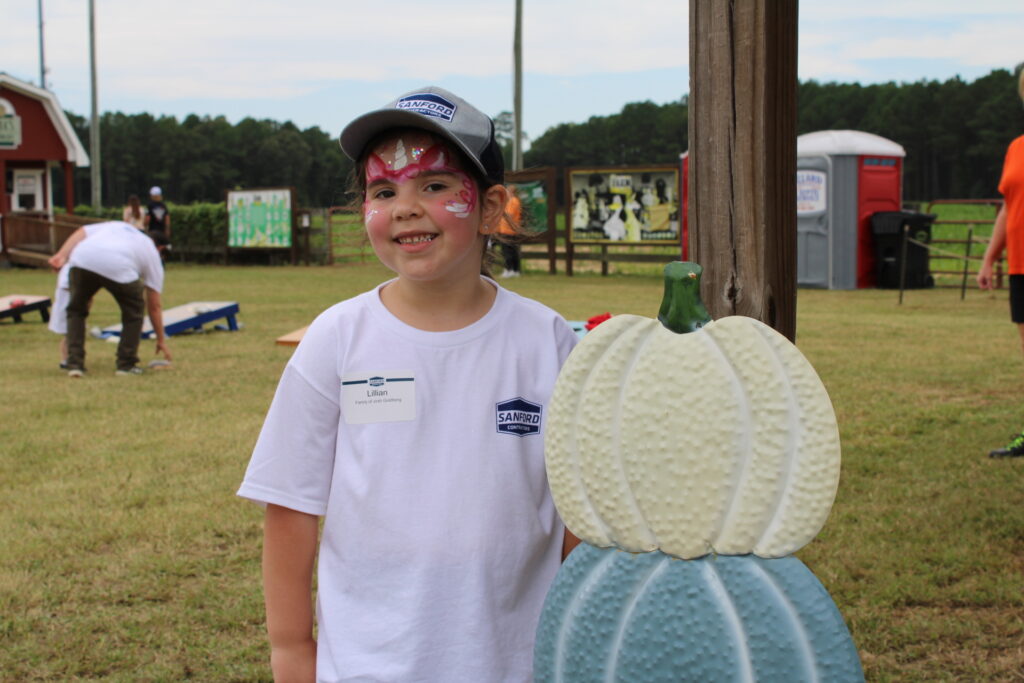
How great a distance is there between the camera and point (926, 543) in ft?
15.0

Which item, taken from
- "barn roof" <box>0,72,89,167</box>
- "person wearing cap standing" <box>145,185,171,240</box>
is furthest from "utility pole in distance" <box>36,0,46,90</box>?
"person wearing cap standing" <box>145,185,171,240</box>

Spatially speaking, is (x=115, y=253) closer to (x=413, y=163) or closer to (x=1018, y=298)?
(x=1018, y=298)

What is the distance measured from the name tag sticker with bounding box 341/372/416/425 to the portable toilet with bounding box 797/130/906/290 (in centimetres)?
1785

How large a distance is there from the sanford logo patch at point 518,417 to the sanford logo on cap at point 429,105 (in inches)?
19.9

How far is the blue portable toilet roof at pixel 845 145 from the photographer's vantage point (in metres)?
18.7

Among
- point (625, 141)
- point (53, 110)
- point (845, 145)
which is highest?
point (625, 141)

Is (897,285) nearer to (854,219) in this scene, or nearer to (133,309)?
(854,219)

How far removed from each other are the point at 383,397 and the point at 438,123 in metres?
0.48

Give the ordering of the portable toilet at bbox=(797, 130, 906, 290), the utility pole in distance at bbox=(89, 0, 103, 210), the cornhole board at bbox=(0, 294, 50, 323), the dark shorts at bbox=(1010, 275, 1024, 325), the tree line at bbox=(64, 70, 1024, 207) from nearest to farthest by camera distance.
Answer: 1. the dark shorts at bbox=(1010, 275, 1024, 325)
2. the cornhole board at bbox=(0, 294, 50, 323)
3. the portable toilet at bbox=(797, 130, 906, 290)
4. the utility pole in distance at bbox=(89, 0, 103, 210)
5. the tree line at bbox=(64, 70, 1024, 207)

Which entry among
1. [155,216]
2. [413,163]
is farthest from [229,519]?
[155,216]

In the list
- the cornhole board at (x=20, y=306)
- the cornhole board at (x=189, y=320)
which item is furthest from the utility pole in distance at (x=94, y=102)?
the cornhole board at (x=189, y=320)

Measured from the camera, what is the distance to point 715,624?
53.7 inches

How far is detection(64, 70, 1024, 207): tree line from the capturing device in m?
64.6

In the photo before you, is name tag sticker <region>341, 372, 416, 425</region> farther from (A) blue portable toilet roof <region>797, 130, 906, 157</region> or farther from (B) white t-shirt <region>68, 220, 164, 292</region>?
(A) blue portable toilet roof <region>797, 130, 906, 157</region>
